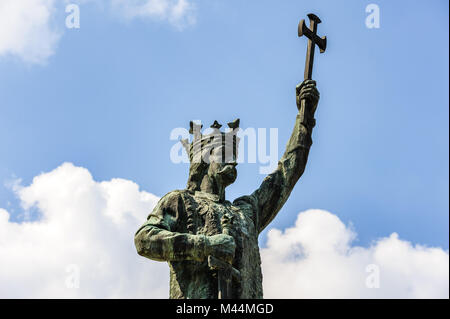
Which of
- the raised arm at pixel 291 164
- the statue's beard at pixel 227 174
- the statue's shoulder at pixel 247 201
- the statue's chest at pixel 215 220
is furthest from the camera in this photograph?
the raised arm at pixel 291 164

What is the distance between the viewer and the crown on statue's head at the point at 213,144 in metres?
12.6

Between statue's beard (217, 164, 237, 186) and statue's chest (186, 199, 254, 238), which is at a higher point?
statue's beard (217, 164, 237, 186)

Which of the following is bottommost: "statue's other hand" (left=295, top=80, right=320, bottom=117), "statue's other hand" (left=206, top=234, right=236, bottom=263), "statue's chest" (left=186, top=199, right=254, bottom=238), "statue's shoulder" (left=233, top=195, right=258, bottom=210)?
"statue's other hand" (left=206, top=234, right=236, bottom=263)

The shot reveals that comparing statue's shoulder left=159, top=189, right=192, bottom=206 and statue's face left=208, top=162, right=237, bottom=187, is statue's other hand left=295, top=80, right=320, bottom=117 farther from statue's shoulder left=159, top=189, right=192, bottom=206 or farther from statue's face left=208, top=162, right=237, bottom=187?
statue's shoulder left=159, top=189, right=192, bottom=206

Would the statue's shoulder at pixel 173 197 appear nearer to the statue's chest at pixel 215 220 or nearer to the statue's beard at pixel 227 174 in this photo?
the statue's chest at pixel 215 220

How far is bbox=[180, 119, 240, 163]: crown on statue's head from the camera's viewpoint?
12648mm

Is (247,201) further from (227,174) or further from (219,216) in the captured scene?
(219,216)

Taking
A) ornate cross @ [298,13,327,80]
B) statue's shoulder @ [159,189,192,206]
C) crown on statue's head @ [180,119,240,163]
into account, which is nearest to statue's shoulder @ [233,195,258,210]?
crown on statue's head @ [180,119,240,163]

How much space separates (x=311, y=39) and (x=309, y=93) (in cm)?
109

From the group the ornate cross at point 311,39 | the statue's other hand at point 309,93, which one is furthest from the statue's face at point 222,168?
the ornate cross at point 311,39

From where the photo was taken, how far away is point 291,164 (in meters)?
13.4
